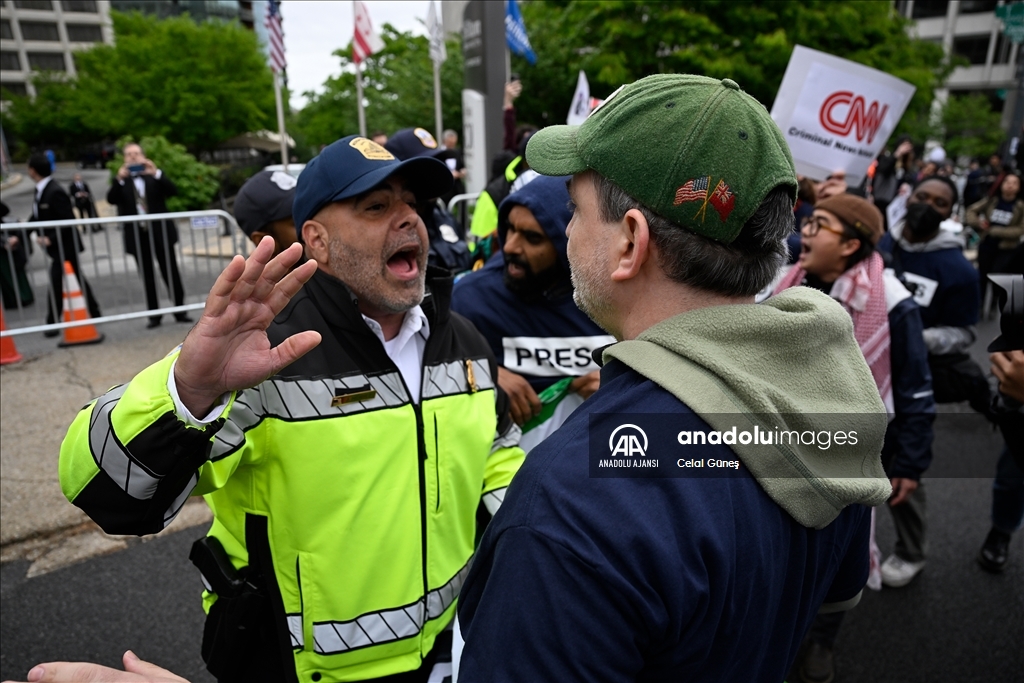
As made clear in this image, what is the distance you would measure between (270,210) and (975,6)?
57.7 m

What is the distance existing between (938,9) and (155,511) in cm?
5940

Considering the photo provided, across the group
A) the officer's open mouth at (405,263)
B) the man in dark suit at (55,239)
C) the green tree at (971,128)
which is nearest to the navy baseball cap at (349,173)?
the officer's open mouth at (405,263)

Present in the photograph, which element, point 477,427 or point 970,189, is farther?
point 970,189

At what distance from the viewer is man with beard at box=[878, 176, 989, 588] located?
144 inches

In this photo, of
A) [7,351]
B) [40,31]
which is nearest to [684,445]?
[7,351]

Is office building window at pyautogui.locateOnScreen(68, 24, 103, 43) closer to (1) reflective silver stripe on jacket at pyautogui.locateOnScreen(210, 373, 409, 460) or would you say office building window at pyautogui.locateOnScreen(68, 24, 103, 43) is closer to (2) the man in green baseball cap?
(1) reflective silver stripe on jacket at pyautogui.locateOnScreen(210, 373, 409, 460)

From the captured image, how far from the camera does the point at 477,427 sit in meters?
Answer: 1.96

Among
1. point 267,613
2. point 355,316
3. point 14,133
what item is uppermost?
point 355,316

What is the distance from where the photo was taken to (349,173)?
2.00 meters

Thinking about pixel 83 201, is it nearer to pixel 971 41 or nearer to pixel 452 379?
pixel 452 379

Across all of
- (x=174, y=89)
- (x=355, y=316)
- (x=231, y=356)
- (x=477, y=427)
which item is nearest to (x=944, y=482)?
(x=477, y=427)

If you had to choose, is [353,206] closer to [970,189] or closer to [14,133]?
[970,189]

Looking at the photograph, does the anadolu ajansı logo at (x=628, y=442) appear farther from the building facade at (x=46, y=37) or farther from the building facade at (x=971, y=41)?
the building facade at (x=46, y=37)

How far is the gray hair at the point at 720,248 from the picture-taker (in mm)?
1104
